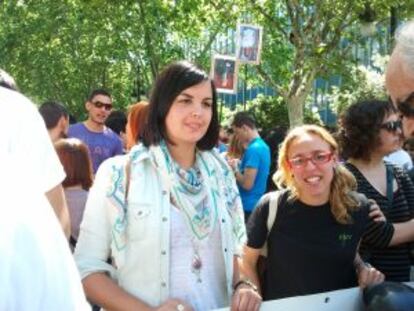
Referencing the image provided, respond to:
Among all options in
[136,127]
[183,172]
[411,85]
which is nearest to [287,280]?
[183,172]

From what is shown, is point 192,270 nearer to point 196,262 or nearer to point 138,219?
point 196,262

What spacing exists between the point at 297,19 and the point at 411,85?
1444 cm

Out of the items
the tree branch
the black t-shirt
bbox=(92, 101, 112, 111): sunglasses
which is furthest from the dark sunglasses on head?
the tree branch

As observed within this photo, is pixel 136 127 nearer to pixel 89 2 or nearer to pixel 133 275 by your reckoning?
pixel 133 275

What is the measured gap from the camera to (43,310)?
3.01 feet

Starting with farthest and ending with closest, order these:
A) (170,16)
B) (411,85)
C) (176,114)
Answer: (170,16) < (176,114) < (411,85)

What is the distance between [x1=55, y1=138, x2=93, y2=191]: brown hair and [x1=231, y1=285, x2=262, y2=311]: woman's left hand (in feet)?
6.20

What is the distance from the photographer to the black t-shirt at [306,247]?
2.84 m

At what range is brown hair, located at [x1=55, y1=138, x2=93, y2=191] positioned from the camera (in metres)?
4.19

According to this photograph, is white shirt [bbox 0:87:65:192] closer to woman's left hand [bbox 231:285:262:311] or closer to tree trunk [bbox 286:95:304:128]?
woman's left hand [bbox 231:285:262:311]

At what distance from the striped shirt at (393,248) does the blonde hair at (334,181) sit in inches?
6.2

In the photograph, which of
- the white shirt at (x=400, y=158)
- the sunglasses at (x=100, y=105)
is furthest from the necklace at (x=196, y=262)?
the sunglasses at (x=100, y=105)

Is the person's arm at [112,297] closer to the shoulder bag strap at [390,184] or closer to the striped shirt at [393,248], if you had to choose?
the striped shirt at [393,248]

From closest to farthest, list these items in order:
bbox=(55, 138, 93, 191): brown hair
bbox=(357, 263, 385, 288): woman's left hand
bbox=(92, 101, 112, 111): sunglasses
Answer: bbox=(357, 263, 385, 288): woman's left hand → bbox=(55, 138, 93, 191): brown hair → bbox=(92, 101, 112, 111): sunglasses
